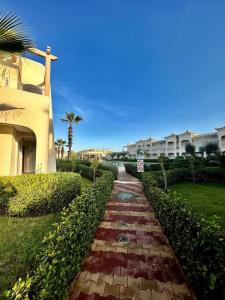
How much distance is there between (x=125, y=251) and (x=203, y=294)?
2.13 m

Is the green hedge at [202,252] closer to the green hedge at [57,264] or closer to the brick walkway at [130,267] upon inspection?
the brick walkway at [130,267]

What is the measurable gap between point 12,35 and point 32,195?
539cm

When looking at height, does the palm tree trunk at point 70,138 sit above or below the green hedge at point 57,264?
above

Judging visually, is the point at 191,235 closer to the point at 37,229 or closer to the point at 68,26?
the point at 37,229

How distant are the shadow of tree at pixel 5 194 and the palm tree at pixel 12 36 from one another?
4.77 m

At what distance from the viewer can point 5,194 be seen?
22.2 ft

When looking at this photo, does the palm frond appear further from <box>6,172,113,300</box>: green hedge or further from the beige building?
<box>6,172,113,300</box>: green hedge

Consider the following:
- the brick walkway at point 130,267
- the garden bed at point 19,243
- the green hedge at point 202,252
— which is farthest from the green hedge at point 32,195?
the green hedge at point 202,252

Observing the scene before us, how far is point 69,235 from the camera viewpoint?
2949 mm

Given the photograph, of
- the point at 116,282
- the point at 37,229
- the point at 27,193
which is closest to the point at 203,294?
the point at 116,282

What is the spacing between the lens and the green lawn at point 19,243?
3.49 m

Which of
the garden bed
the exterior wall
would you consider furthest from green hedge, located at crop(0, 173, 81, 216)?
the exterior wall

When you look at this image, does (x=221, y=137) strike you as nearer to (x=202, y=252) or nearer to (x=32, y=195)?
(x=32, y=195)

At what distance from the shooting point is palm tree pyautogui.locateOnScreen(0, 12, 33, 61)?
13.0 ft
